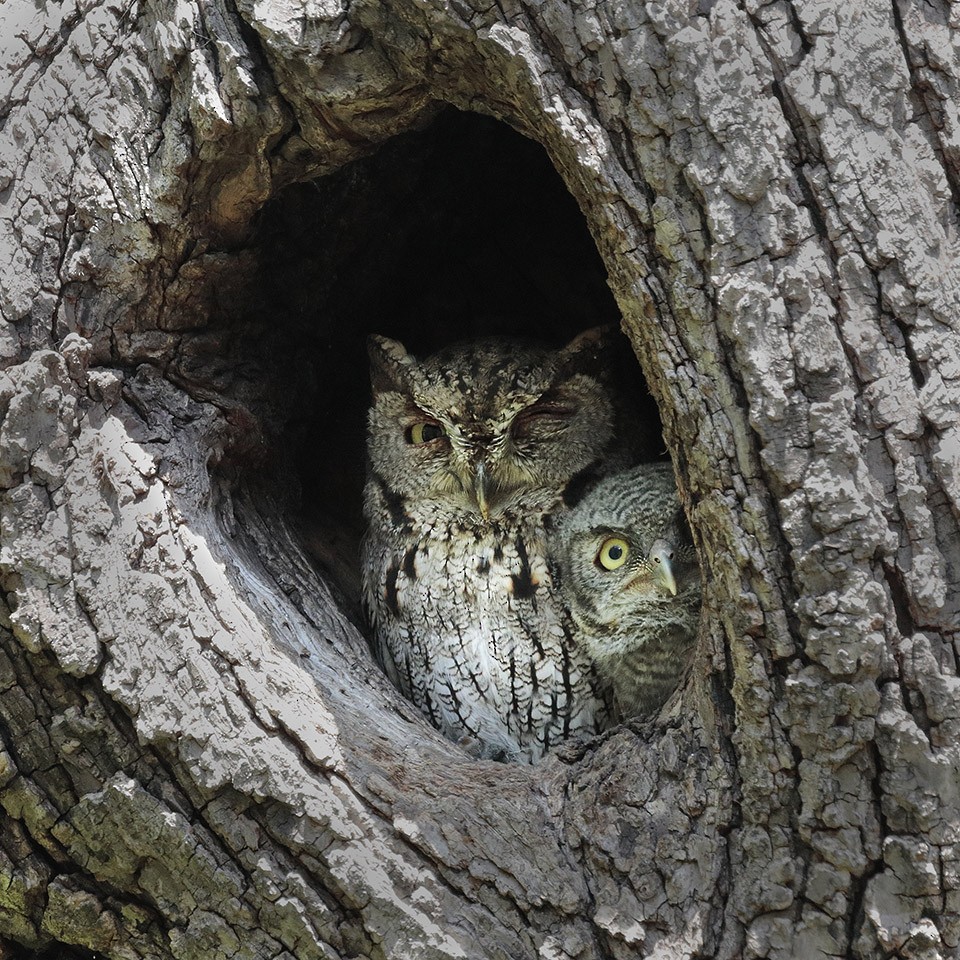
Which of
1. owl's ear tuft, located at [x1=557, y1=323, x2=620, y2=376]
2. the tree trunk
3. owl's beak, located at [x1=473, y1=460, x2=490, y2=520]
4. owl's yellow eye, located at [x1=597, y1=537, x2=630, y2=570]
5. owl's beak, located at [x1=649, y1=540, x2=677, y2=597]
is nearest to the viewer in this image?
the tree trunk

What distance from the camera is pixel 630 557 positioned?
233 centimetres

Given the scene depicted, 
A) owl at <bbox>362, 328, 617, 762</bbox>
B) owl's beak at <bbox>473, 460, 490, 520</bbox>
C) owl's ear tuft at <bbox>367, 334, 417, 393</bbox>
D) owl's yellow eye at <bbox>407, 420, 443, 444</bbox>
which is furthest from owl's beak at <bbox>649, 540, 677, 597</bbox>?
owl's ear tuft at <bbox>367, 334, 417, 393</bbox>

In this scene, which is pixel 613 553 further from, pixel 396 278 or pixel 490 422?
pixel 396 278

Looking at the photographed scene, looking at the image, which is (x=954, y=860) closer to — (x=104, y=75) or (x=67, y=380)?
(x=67, y=380)

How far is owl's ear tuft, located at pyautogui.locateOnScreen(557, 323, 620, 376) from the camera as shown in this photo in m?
2.56

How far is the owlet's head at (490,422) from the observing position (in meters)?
2.46

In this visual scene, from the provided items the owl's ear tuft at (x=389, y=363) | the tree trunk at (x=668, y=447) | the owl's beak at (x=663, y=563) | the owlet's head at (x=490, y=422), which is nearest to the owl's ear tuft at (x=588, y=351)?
the owlet's head at (x=490, y=422)

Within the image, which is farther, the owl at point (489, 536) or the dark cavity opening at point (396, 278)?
the dark cavity opening at point (396, 278)

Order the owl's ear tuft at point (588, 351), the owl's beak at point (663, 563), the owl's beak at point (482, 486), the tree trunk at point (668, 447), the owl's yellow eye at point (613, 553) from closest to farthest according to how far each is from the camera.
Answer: the tree trunk at point (668, 447) → the owl's beak at point (663, 563) → the owl's yellow eye at point (613, 553) → the owl's beak at point (482, 486) → the owl's ear tuft at point (588, 351)

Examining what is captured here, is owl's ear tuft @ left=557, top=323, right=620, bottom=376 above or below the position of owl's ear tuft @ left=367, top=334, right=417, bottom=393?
above

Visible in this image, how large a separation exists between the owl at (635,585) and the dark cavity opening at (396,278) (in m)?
0.59

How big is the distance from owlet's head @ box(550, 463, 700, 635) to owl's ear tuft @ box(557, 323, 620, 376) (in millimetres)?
308

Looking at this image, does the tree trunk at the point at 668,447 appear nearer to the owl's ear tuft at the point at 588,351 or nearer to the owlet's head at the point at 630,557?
the owlet's head at the point at 630,557

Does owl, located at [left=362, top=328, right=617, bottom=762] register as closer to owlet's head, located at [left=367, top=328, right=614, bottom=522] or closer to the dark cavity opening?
owlet's head, located at [left=367, top=328, right=614, bottom=522]
